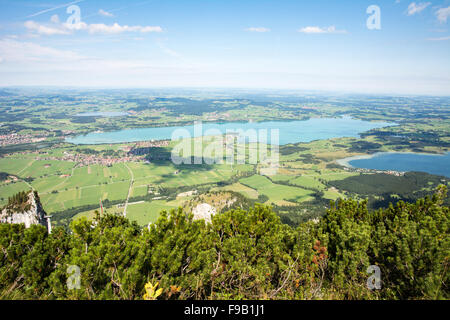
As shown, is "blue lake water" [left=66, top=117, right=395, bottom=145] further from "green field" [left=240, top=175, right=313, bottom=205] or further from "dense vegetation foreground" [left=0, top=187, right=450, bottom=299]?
"dense vegetation foreground" [left=0, top=187, right=450, bottom=299]

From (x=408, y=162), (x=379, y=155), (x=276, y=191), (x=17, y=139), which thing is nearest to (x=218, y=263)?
(x=276, y=191)

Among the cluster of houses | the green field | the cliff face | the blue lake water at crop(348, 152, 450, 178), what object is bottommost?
the green field

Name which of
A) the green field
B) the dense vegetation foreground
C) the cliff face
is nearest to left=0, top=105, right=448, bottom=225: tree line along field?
the green field

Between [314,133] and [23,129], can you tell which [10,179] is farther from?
[314,133]

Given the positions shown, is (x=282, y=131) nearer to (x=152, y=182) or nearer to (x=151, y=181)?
(x=151, y=181)
